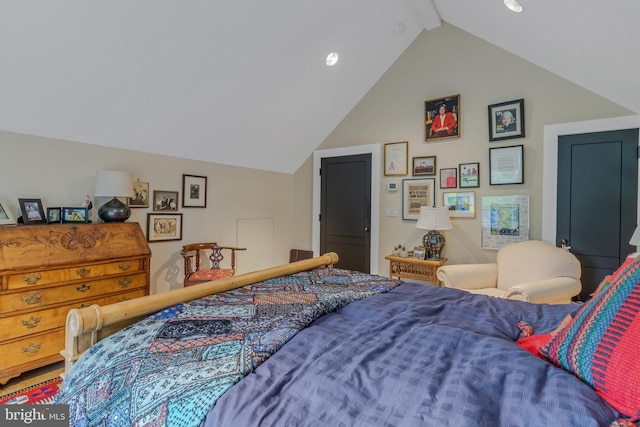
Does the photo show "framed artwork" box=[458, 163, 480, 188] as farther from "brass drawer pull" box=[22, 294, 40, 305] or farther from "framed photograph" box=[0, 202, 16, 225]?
"framed photograph" box=[0, 202, 16, 225]

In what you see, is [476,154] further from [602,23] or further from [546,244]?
[602,23]

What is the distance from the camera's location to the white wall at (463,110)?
309 cm

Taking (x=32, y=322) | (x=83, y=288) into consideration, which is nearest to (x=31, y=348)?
(x=32, y=322)

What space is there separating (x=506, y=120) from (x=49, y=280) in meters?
4.25

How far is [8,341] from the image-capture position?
2066mm

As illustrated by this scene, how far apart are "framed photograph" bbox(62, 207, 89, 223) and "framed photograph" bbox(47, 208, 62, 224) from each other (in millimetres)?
29

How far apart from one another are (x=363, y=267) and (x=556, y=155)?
2.46 metres

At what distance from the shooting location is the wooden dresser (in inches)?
81.6

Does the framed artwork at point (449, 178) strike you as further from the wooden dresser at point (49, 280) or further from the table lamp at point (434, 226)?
the wooden dresser at point (49, 280)

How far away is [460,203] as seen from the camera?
11.7ft

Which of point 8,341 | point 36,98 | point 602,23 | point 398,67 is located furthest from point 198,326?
point 398,67

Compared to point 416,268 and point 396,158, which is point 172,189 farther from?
point 416,268

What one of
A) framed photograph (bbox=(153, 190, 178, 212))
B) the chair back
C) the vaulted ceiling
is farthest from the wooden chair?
the chair back

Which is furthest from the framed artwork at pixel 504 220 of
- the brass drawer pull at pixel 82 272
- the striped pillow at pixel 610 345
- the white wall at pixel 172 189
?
the brass drawer pull at pixel 82 272
